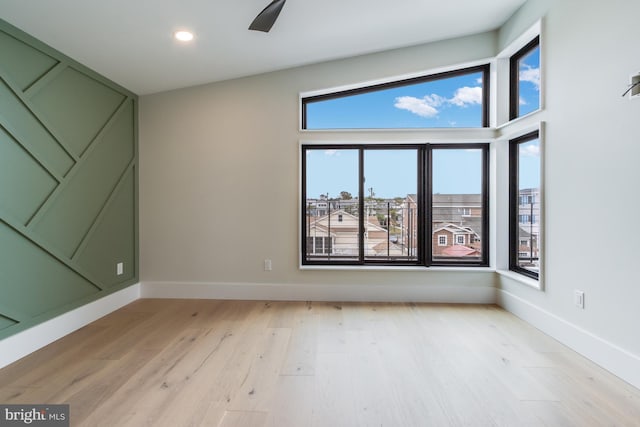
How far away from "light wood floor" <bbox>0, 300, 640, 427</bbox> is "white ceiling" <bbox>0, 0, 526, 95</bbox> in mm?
2381

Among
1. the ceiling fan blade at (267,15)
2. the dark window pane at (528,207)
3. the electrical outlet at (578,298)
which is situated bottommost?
the electrical outlet at (578,298)

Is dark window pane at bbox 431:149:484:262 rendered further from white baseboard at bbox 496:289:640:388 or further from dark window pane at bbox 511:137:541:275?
white baseboard at bbox 496:289:640:388

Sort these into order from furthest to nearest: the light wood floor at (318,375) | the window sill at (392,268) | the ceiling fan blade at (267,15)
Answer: the window sill at (392,268)
the ceiling fan blade at (267,15)
the light wood floor at (318,375)

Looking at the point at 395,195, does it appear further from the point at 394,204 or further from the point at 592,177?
the point at 592,177

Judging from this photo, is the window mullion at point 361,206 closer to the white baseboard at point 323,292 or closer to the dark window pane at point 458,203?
the white baseboard at point 323,292

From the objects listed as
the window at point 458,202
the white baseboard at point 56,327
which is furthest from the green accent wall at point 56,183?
the window at point 458,202

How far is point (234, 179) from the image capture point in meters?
3.61

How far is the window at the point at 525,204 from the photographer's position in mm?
2986

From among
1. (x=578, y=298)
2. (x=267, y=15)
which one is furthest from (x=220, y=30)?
(x=578, y=298)

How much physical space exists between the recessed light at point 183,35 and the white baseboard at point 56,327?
8.22ft

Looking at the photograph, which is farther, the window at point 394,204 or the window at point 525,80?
the window at point 394,204

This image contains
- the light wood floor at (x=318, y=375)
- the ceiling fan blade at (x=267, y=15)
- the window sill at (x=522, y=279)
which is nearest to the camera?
the light wood floor at (x=318, y=375)

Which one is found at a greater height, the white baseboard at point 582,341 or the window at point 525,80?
the window at point 525,80

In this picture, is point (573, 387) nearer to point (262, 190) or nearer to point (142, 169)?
point (262, 190)
